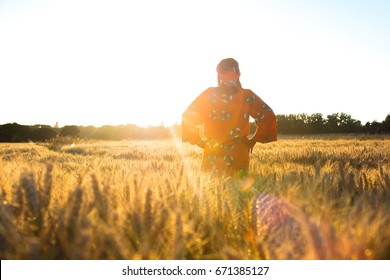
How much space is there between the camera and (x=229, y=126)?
3.80m

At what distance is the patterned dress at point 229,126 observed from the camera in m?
3.76

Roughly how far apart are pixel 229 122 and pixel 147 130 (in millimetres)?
40098

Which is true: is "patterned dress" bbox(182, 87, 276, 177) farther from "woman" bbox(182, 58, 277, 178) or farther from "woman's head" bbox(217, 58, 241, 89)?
"woman's head" bbox(217, 58, 241, 89)

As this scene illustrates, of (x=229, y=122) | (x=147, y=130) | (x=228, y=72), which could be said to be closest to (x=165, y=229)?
(x=229, y=122)

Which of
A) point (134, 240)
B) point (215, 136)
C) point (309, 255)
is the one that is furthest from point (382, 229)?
point (215, 136)

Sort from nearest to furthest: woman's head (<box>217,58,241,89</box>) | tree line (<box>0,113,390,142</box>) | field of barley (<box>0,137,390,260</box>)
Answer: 1. field of barley (<box>0,137,390,260</box>)
2. woman's head (<box>217,58,241,89</box>)
3. tree line (<box>0,113,390,142</box>)

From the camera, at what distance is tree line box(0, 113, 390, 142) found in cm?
3978

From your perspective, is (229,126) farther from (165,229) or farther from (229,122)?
(165,229)

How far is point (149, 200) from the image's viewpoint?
1068mm

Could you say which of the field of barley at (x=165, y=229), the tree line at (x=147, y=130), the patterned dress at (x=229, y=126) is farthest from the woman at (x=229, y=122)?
the tree line at (x=147, y=130)

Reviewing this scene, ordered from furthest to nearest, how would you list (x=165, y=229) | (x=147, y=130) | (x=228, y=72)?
1. (x=147, y=130)
2. (x=228, y=72)
3. (x=165, y=229)

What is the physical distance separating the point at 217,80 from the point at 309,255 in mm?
3224

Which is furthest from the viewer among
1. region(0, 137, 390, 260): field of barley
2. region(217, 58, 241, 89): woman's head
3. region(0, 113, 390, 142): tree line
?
region(0, 113, 390, 142): tree line

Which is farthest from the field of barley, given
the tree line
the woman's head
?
the tree line
